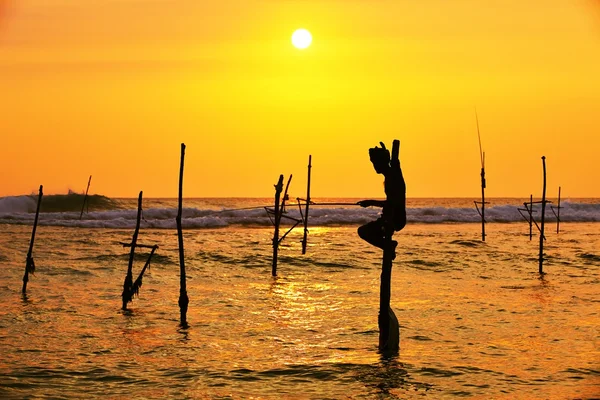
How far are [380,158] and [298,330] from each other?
4.65 meters

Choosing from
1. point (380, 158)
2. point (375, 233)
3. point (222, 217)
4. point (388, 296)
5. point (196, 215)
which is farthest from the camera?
point (196, 215)

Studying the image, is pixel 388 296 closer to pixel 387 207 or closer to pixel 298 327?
pixel 387 207

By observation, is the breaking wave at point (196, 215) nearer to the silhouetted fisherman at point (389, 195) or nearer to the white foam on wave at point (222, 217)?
the white foam on wave at point (222, 217)

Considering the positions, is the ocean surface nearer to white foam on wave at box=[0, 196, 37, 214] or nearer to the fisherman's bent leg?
the fisherman's bent leg

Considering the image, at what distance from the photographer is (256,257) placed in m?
31.8

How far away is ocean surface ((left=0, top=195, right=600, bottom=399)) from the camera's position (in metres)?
12.0

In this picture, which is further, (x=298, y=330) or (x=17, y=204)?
(x=17, y=204)

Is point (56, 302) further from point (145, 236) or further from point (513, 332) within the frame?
point (145, 236)

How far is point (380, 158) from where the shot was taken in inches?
517

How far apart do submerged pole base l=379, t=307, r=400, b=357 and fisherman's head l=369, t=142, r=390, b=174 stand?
244 centimetres

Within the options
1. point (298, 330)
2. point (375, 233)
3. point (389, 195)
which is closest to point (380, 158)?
point (389, 195)

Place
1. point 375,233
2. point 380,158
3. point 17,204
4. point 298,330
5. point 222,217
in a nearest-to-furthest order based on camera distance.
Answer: point 380,158
point 375,233
point 298,330
point 222,217
point 17,204

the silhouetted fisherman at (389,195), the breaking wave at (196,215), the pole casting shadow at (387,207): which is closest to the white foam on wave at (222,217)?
the breaking wave at (196,215)

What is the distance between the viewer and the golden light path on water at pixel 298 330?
1200cm
